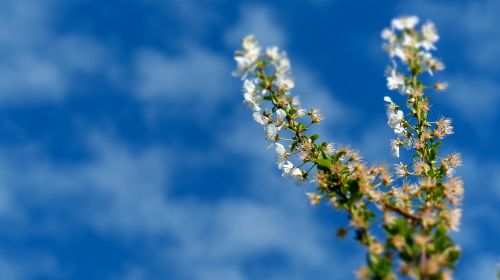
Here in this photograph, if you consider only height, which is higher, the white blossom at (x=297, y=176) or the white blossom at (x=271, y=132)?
the white blossom at (x=271, y=132)

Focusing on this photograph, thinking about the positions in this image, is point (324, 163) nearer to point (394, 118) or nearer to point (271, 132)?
point (271, 132)

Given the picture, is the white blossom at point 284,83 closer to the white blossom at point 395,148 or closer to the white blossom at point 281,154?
the white blossom at point 281,154

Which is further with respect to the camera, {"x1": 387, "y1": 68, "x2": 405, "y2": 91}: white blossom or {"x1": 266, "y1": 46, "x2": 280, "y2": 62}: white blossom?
{"x1": 266, "y1": 46, "x2": 280, "y2": 62}: white blossom

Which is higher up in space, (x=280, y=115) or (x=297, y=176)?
(x=280, y=115)

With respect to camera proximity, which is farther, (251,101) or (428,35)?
(251,101)

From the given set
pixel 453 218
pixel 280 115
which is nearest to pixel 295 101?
pixel 280 115

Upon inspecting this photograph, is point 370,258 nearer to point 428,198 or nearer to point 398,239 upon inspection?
point 398,239

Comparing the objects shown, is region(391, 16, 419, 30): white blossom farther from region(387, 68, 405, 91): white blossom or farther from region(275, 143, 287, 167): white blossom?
region(275, 143, 287, 167): white blossom

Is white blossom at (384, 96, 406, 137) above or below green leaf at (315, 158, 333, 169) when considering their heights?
above

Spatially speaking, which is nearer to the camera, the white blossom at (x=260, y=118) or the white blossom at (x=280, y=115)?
the white blossom at (x=280, y=115)

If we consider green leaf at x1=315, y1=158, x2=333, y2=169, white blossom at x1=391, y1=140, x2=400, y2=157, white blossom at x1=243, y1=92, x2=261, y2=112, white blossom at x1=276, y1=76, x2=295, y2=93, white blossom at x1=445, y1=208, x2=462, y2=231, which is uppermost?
white blossom at x1=391, y1=140, x2=400, y2=157

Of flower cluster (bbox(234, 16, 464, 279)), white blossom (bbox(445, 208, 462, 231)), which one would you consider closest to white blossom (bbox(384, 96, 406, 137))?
flower cluster (bbox(234, 16, 464, 279))

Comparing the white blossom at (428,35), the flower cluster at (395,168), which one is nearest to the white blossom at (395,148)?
the flower cluster at (395,168)

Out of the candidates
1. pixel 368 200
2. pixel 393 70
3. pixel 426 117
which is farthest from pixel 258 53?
pixel 426 117
